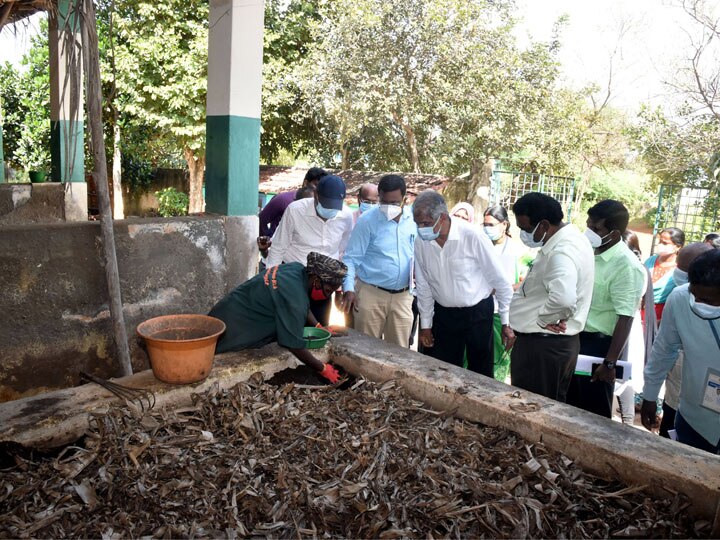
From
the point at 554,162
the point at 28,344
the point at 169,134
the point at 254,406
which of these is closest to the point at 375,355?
the point at 254,406

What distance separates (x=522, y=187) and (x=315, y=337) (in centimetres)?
1017

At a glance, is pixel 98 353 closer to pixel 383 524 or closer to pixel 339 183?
pixel 339 183

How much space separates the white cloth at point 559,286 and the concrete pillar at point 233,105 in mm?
2615

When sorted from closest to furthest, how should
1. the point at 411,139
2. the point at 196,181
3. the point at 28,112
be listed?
the point at 28,112, the point at 411,139, the point at 196,181

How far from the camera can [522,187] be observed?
12.8 meters

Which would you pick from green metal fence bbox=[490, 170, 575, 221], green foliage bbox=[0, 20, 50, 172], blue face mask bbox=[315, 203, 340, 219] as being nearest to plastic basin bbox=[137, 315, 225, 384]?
blue face mask bbox=[315, 203, 340, 219]

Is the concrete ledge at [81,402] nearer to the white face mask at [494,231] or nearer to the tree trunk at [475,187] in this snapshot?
the white face mask at [494,231]

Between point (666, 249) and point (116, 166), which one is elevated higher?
point (116, 166)

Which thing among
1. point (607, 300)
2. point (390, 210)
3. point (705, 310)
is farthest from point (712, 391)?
point (390, 210)

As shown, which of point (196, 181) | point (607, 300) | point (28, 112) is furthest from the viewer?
point (196, 181)

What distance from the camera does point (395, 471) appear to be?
2.64m

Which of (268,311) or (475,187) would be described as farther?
(475,187)

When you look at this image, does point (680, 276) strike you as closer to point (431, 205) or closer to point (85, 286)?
point (431, 205)

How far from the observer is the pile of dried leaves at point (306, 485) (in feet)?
7.38
